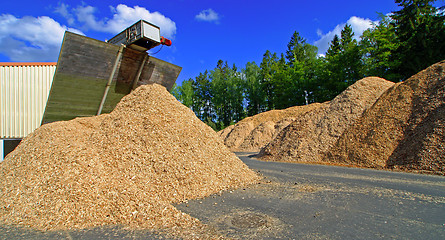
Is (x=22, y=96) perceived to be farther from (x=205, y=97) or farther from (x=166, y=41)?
(x=205, y=97)

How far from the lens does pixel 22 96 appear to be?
31.5ft

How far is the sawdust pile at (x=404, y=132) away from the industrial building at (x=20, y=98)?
42.0 ft

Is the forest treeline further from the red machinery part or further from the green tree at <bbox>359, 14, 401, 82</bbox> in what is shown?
the red machinery part

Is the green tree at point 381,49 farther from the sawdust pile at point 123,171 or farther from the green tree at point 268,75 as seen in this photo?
the sawdust pile at point 123,171

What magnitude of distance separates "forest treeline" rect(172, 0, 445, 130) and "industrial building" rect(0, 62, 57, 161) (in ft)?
78.5

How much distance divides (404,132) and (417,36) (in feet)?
66.8

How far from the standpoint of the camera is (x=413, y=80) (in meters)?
10.2

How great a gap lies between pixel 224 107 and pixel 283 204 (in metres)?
43.1

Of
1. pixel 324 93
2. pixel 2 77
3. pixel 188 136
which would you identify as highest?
pixel 324 93

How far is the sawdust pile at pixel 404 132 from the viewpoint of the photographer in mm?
7285

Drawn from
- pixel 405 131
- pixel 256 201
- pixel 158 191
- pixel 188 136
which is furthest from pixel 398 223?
pixel 405 131

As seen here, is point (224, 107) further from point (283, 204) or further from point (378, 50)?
point (283, 204)

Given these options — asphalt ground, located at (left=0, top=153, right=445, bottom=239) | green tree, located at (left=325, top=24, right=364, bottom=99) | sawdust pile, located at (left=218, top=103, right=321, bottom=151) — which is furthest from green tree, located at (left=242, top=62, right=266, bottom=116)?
asphalt ground, located at (left=0, top=153, right=445, bottom=239)

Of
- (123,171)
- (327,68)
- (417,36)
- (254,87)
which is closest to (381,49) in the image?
(417,36)
